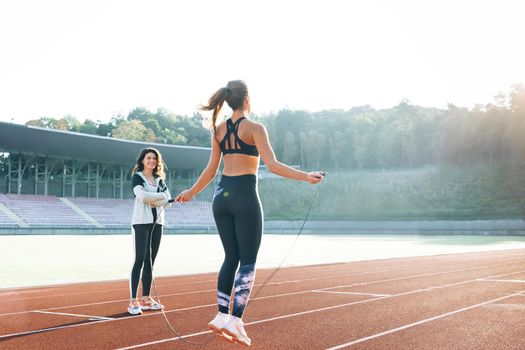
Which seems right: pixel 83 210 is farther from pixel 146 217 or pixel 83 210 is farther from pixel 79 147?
pixel 146 217

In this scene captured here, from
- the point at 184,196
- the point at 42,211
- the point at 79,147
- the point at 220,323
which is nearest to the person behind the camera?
the point at 220,323

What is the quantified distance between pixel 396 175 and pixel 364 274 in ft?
228

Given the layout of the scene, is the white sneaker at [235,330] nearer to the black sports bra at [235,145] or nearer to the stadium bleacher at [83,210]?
the black sports bra at [235,145]

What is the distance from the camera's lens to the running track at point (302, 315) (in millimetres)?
6062

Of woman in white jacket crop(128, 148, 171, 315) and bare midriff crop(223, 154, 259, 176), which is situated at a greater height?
bare midriff crop(223, 154, 259, 176)

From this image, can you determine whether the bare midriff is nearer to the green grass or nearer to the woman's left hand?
the woman's left hand

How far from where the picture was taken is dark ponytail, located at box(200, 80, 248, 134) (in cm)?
489

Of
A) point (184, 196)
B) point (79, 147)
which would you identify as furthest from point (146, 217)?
point (79, 147)

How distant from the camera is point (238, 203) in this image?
15.3 ft

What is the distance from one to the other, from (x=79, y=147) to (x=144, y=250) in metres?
47.0

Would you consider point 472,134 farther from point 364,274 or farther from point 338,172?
point 364,274

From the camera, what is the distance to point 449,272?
14.5m

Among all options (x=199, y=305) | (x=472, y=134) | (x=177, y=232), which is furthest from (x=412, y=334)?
(x=472, y=134)

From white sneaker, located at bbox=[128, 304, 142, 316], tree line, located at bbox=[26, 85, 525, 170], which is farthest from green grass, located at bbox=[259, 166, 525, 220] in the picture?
white sneaker, located at bbox=[128, 304, 142, 316]
